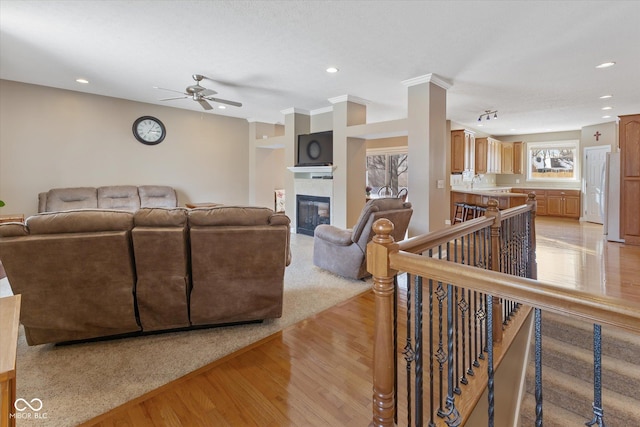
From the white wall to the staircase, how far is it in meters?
6.58

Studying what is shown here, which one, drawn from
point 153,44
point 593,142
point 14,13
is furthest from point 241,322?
point 593,142

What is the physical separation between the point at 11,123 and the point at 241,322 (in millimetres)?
5212

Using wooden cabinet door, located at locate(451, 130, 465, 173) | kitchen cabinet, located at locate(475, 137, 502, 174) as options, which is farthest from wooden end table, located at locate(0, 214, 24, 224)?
kitchen cabinet, located at locate(475, 137, 502, 174)

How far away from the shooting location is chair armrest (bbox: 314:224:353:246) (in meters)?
3.61

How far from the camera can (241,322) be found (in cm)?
263

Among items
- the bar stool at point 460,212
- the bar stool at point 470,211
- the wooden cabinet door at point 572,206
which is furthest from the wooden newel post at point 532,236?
the wooden cabinet door at point 572,206

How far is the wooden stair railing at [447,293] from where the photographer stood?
0.80m

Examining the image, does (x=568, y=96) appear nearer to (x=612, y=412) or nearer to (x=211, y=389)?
(x=612, y=412)

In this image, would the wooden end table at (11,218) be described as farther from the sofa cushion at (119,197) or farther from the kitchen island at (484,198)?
the kitchen island at (484,198)

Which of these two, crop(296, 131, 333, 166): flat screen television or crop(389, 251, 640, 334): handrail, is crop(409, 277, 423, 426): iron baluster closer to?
crop(389, 251, 640, 334): handrail

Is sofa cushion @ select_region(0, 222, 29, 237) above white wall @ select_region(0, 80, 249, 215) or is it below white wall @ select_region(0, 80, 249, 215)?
below

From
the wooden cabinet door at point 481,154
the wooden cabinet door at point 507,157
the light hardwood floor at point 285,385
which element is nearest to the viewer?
the light hardwood floor at point 285,385

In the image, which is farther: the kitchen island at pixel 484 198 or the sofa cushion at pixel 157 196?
the sofa cushion at pixel 157 196

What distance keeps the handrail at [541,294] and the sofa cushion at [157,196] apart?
5911 mm
